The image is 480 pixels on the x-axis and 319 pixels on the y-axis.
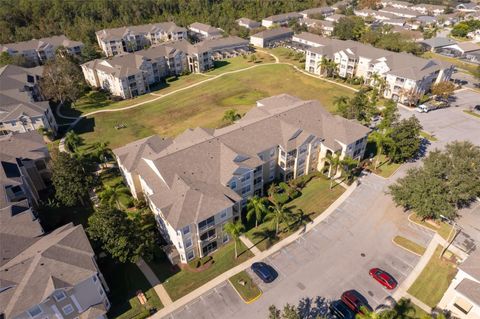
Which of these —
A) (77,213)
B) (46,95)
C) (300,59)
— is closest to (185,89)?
(46,95)

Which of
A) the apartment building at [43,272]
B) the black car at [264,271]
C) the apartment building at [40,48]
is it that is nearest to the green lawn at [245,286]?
the black car at [264,271]

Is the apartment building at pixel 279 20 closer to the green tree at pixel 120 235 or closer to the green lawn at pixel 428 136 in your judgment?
the green lawn at pixel 428 136

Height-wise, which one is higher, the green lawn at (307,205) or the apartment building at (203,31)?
the apartment building at (203,31)

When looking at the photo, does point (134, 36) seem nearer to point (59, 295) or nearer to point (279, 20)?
point (279, 20)

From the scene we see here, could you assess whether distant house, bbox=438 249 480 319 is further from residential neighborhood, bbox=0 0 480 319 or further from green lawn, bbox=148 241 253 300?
green lawn, bbox=148 241 253 300

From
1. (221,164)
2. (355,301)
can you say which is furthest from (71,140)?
(355,301)

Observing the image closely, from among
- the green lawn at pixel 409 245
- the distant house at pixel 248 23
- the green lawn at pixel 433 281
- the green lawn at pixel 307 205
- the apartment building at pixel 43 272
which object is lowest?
the green lawn at pixel 433 281

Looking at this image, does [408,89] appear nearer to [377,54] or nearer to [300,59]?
[377,54]

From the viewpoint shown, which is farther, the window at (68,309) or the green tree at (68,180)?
the green tree at (68,180)
